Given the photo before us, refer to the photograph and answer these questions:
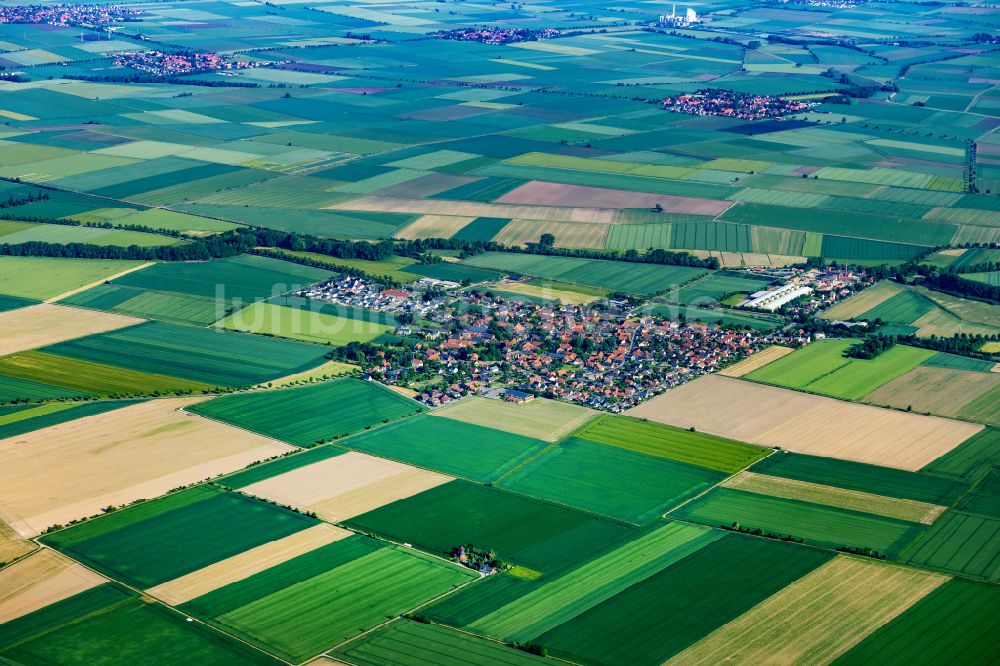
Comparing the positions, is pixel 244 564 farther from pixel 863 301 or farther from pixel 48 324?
pixel 863 301

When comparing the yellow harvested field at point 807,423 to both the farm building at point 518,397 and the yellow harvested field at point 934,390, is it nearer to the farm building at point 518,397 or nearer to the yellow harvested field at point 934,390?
the yellow harvested field at point 934,390

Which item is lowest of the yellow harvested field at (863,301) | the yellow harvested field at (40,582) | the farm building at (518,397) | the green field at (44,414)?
the yellow harvested field at (40,582)

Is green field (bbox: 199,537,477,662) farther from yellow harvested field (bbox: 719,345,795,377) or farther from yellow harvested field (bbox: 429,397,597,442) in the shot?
yellow harvested field (bbox: 719,345,795,377)

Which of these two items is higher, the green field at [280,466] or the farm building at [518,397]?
the farm building at [518,397]

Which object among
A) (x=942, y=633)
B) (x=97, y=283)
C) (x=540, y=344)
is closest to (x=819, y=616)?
(x=942, y=633)

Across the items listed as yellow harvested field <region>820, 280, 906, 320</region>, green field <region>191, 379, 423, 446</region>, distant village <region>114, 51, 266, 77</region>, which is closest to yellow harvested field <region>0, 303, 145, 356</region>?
green field <region>191, 379, 423, 446</region>

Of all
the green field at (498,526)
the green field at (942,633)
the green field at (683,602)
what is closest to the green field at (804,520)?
the green field at (683,602)
